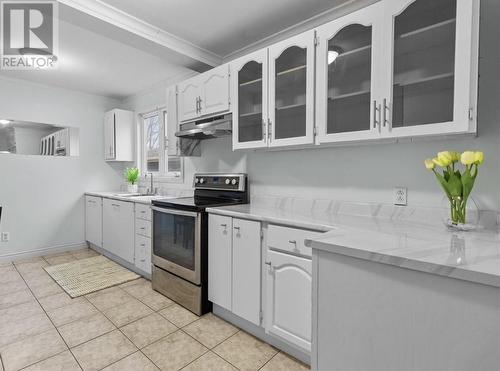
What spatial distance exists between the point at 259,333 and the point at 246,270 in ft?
1.55

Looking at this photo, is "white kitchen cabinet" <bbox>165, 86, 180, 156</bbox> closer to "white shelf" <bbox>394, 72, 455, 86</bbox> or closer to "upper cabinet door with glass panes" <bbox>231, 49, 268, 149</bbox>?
"upper cabinet door with glass panes" <bbox>231, 49, 268, 149</bbox>

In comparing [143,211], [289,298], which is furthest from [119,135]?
[289,298]

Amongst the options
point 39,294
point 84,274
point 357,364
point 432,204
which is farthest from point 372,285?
point 84,274

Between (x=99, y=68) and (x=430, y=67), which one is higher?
(x=99, y=68)

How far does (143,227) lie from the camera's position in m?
2.96

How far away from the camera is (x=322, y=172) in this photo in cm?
209

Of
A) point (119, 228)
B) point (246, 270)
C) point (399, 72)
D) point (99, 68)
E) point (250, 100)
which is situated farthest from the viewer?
point (119, 228)

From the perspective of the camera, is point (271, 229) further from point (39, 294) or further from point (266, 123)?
point (39, 294)

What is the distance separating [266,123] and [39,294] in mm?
2786

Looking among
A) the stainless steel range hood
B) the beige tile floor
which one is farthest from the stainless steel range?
the stainless steel range hood

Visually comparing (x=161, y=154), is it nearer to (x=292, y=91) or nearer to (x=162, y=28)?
(x=162, y=28)

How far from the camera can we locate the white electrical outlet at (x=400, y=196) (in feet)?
5.55

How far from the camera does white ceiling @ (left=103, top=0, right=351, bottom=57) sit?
1996 mm

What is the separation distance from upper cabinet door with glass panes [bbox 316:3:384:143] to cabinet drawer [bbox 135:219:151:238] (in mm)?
2086
